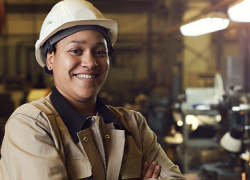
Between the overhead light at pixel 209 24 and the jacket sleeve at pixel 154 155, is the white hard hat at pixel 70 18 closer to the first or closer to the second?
the jacket sleeve at pixel 154 155

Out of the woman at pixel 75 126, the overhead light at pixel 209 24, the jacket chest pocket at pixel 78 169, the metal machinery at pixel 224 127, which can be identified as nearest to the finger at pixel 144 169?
the woman at pixel 75 126

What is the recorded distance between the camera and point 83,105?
1200 mm

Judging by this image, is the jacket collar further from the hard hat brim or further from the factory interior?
the factory interior

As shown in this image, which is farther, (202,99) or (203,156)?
(202,99)

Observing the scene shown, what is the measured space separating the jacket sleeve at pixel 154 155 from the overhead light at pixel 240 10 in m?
1.59

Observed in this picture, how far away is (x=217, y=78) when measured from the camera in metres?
4.01

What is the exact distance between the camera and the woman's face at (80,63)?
1074 mm

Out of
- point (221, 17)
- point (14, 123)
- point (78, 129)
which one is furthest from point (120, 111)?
point (221, 17)

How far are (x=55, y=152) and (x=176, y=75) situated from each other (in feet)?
14.2

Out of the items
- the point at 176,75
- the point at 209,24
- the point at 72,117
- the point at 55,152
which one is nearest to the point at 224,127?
the point at 209,24

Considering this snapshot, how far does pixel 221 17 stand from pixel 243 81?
37.5 inches

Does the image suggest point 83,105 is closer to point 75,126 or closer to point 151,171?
point 75,126

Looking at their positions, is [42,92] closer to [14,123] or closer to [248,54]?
[248,54]

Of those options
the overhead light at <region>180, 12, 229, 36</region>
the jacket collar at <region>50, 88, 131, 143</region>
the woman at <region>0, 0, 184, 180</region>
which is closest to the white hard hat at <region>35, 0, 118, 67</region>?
A: the woman at <region>0, 0, 184, 180</region>
